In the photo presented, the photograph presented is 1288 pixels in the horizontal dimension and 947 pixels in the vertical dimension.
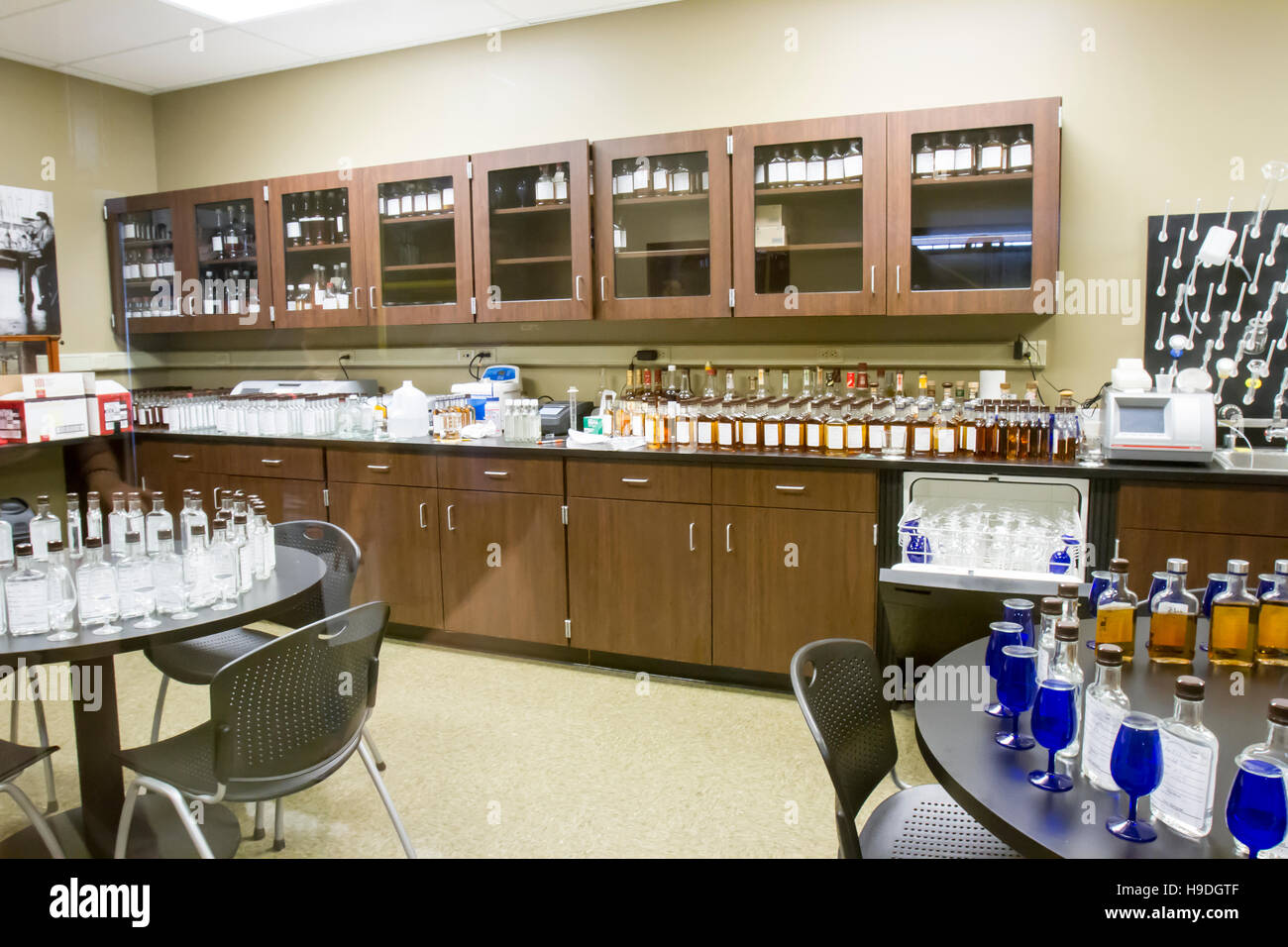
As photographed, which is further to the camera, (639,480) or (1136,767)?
(639,480)

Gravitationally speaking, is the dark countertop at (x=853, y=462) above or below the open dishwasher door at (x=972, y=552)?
above

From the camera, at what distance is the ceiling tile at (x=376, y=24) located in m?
3.88

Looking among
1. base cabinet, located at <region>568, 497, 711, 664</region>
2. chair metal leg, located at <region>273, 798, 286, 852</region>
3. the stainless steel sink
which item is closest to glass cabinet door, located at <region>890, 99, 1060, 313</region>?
the stainless steel sink

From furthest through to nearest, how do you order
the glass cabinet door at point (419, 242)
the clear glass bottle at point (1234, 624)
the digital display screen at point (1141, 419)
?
the glass cabinet door at point (419, 242)
the digital display screen at point (1141, 419)
the clear glass bottle at point (1234, 624)

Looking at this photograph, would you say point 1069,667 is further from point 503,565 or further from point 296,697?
point 503,565

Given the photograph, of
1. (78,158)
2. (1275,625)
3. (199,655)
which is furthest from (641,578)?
(78,158)

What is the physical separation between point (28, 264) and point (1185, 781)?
531 centimetres

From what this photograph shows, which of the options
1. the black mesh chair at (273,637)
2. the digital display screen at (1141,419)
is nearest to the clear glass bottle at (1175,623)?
the digital display screen at (1141,419)

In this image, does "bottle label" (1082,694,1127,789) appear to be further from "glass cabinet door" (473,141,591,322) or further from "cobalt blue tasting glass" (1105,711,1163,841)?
"glass cabinet door" (473,141,591,322)

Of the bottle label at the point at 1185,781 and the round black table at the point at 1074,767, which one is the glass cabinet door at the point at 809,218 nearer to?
the round black table at the point at 1074,767

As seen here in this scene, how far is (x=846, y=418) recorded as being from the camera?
3283 millimetres

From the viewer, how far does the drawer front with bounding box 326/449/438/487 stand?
3770 mm

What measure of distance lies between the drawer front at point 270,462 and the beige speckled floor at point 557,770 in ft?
3.39
